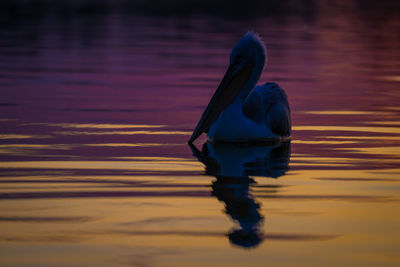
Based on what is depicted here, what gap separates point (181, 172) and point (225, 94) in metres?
2.09

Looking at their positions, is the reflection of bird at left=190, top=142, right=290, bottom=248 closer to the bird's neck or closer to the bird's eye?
the bird's neck

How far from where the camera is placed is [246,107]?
354 inches

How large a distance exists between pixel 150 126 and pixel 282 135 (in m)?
1.37

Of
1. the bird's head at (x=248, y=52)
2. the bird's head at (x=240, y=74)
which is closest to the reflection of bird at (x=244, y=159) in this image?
the bird's head at (x=240, y=74)

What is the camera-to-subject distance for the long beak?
29.1ft

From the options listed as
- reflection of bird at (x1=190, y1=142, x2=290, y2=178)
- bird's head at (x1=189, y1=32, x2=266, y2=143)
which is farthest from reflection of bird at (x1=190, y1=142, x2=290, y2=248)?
bird's head at (x1=189, y1=32, x2=266, y2=143)

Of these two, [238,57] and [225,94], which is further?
[238,57]

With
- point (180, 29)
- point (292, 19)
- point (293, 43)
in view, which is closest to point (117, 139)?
point (293, 43)

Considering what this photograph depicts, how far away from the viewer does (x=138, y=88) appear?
1284 centimetres

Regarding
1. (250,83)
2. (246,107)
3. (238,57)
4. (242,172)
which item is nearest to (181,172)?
(242,172)

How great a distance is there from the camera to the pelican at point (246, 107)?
8.58 metres

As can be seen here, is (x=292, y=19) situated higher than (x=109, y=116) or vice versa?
(x=109, y=116)

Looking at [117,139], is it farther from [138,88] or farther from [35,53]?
[35,53]

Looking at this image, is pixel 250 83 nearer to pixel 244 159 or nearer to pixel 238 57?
pixel 238 57
